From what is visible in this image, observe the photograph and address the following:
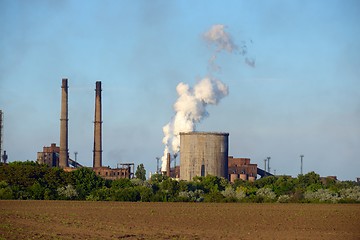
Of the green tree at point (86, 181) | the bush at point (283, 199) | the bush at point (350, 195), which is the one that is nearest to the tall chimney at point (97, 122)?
the green tree at point (86, 181)

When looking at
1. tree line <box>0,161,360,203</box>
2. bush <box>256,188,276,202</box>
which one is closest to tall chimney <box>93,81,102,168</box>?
tree line <box>0,161,360,203</box>

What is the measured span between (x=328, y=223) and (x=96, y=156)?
83.7 metres

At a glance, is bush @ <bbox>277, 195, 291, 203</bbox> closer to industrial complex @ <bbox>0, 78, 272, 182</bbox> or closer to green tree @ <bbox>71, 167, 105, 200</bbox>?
green tree @ <bbox>71, 167, 105, 200</bbox>

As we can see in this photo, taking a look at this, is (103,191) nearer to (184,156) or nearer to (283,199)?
(283,199)

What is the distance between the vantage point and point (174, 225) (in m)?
45.6

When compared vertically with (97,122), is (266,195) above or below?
below

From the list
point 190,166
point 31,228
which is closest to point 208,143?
point 190,166

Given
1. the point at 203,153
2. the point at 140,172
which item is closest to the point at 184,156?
the point at 203,153

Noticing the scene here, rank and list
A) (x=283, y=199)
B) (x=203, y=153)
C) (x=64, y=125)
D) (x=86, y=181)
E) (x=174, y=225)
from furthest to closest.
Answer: (x=64, y=125), (x=203, y=153), (x=86, y=181), (x=283, y=199), (x=174, y=225)

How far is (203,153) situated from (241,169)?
3554 centimetres

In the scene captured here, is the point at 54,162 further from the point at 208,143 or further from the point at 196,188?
the point at 196,188

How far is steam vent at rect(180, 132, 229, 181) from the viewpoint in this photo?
11644 cm

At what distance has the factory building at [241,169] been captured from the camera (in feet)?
490

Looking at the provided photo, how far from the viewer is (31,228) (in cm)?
4059
